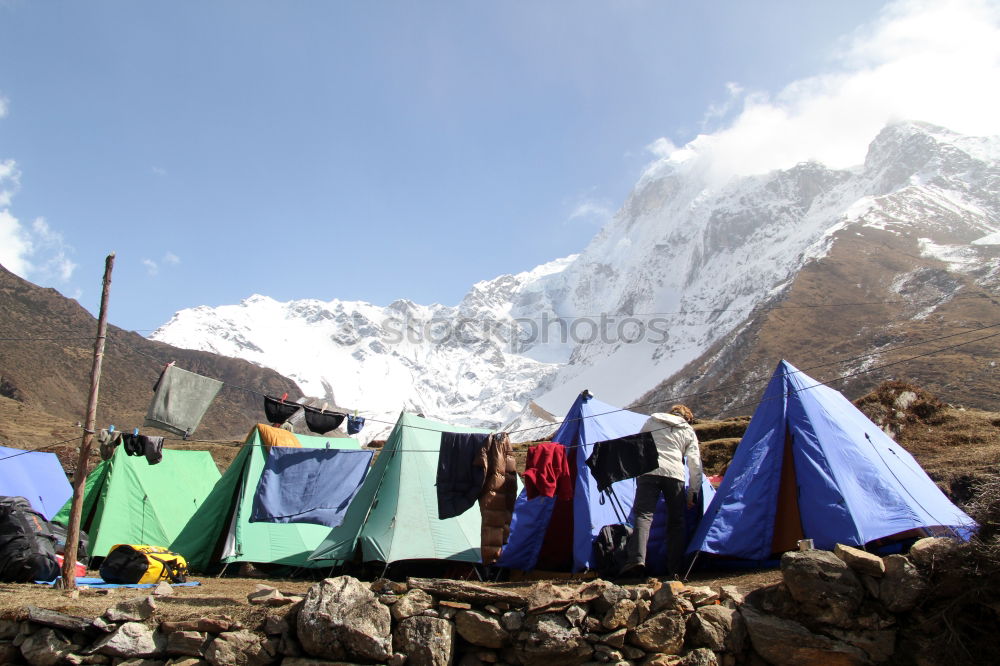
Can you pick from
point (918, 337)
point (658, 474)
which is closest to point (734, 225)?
point (918, 337)

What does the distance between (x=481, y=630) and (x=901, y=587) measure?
13.8 ft

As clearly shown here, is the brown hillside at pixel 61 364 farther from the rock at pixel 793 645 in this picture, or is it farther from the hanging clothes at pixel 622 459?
the rock at pixel 793 645

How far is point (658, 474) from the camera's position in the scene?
876 centimetres

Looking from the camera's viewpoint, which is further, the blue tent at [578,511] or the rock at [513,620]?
the blue tent at [578,511]

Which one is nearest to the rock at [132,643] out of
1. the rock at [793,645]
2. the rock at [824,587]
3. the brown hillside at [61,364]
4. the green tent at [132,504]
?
the rock at [793,645]

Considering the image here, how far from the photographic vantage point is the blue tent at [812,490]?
8242 mm

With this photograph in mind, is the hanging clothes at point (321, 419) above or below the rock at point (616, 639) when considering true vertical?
above

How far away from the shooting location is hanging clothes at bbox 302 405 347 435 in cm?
1498

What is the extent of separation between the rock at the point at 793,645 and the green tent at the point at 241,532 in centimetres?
820

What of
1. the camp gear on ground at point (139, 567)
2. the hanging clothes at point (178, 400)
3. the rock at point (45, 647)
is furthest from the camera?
the hanging clothes at point (178, 400)

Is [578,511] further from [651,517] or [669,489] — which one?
[669,489]

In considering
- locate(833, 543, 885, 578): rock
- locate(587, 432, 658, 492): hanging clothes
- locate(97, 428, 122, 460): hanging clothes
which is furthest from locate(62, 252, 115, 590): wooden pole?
locate(833, 543, 885, 578): rock

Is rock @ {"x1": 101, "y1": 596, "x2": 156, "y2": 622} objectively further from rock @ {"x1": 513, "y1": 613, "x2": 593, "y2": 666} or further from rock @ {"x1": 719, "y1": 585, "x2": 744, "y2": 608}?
rock @ {"x1": 719, "y1": 585, "x2": 744, "y2": 608}

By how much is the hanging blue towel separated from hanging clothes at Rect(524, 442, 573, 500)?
4.50 metres
